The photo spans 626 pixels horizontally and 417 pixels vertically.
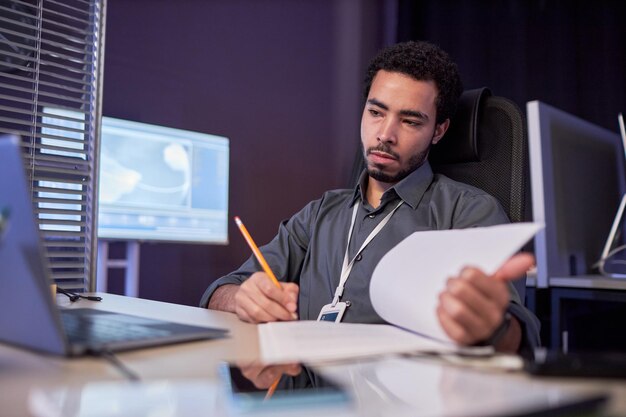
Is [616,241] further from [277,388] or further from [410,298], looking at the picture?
[277,388]

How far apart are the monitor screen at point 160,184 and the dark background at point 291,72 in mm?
309

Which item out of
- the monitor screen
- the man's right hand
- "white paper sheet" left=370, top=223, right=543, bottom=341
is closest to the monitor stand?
the monitor screen

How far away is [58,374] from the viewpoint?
1.63 feet

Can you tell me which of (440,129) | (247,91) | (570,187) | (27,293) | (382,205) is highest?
(247,91)

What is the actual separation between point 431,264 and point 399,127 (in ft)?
2.58

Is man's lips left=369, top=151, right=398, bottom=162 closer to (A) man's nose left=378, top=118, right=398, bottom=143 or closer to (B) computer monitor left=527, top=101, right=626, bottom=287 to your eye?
(A) man's nose left=378, top=118, right=398, bottom=143

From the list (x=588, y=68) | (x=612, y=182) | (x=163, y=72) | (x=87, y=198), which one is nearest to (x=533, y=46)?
(x=588, y=68)

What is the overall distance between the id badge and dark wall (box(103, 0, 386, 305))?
1739mm

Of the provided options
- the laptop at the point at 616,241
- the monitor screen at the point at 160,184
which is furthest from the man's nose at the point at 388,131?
the monitor screen at the point at 160,184

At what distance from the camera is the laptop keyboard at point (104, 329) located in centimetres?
61

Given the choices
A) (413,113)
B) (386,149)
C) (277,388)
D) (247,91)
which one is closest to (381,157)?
(386,149)

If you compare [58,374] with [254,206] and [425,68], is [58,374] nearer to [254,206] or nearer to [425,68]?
[425,68]

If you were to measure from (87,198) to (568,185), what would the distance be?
1505 mm

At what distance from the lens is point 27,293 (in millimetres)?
516
